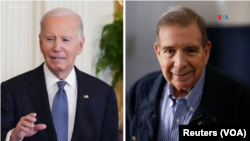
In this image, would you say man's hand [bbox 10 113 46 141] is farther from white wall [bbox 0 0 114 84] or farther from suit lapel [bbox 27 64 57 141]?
white wall [bbox 0 0 114 84]

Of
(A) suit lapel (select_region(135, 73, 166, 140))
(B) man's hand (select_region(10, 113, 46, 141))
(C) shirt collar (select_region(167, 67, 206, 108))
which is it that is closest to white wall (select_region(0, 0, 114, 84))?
(B) man's hand (select_region(10, 113, 46, 141))

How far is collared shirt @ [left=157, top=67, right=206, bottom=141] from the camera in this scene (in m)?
2.01

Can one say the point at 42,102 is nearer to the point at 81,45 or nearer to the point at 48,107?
the point at 48,107

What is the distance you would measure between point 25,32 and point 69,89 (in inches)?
22.8

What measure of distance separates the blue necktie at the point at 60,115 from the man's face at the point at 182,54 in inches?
33.4

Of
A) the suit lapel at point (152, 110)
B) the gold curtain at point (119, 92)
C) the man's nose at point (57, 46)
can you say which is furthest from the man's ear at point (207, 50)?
the man's nose at point (57, 46)

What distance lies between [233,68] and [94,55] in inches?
44.2

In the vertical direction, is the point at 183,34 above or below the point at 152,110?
above

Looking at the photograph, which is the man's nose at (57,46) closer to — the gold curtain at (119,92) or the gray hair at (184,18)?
the gold curtain at (119,92)

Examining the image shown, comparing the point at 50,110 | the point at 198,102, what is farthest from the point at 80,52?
the point at 198,102

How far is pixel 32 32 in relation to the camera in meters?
2.03

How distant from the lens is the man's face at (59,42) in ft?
6.49

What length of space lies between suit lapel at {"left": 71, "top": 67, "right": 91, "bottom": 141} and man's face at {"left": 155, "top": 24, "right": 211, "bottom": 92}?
65cm

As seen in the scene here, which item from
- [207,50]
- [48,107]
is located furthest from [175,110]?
[48,107]
